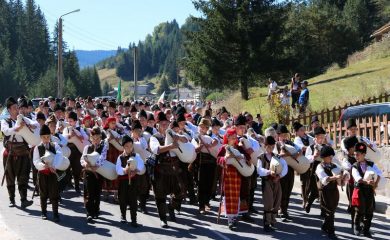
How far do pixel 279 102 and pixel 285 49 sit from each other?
19379 mm

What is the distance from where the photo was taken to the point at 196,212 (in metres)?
11.7

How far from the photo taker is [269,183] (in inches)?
396

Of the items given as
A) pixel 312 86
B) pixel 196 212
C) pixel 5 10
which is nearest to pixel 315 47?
pixel 312 86

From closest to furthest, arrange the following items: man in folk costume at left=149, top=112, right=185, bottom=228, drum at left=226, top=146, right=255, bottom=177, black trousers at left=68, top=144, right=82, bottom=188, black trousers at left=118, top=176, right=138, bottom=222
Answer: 1. drum at left=226, top=146, right=255, bottom=177
2. black trousers at left=118, top=176, right=138, bottom=222
3. man in folk costume at left=149, top=112, right=185, bottom=228
4. black trousers at left=68, top=144, right=82, bottom=188

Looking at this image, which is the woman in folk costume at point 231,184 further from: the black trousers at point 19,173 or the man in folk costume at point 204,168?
the black trousers at point 19,173

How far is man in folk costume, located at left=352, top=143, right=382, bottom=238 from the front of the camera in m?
9.55

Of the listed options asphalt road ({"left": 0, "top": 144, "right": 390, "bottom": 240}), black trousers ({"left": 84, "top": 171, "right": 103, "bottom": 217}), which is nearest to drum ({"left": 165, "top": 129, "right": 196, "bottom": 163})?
asphalt road ({"left": 0, "top": 144, "right": 390, "bottom": 240})

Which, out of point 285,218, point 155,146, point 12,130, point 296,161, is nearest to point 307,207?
point 285,218

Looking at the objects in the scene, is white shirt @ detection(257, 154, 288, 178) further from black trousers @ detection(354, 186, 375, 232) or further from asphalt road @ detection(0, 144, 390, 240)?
black trousers @ detection(354, 186, 375, 232)

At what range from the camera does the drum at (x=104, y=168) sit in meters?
10.1

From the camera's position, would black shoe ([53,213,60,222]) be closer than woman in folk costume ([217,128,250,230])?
No

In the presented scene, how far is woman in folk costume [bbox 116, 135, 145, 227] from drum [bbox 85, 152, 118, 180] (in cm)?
21

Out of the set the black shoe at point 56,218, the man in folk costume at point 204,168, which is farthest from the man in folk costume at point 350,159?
the black shoe at point 56,218

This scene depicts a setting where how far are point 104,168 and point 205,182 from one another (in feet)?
7.31
